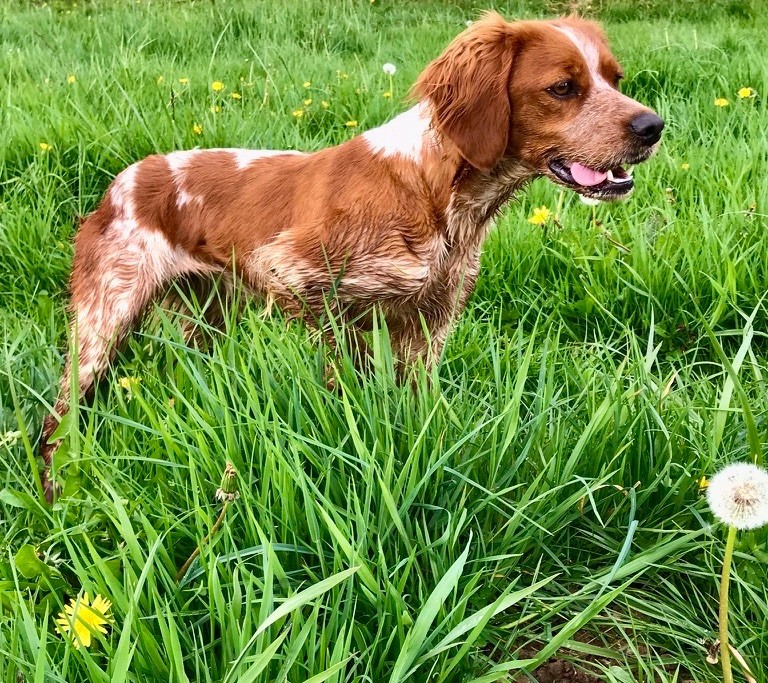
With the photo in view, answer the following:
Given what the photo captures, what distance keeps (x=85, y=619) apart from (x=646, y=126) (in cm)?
181

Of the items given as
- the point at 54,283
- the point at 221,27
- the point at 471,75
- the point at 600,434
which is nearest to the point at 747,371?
the point at 600,434

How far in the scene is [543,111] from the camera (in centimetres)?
217

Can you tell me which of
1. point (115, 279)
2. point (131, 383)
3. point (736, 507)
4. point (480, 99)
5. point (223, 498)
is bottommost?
point (115, 279)

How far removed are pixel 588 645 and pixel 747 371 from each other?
3.86 feet

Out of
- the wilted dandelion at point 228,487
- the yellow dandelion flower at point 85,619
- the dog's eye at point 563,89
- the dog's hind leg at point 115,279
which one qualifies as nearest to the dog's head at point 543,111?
the dog's eye at point 563,89

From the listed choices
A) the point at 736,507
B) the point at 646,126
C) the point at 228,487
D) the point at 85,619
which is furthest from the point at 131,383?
the point at 646,126

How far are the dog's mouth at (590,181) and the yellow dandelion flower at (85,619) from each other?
1582 mm

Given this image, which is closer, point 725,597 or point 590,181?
point 725,597

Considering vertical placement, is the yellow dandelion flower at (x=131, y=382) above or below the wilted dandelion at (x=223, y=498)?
below

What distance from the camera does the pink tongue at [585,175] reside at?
218 centimetres

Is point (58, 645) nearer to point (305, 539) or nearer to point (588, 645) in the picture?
point (305, 539)

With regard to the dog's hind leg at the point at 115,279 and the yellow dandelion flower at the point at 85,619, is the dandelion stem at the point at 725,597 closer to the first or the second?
the yellow dandelion flower at the point at 85,619

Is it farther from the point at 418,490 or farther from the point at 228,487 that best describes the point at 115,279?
the point at 418,490

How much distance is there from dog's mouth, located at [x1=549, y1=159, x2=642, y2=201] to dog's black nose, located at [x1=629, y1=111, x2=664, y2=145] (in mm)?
104
